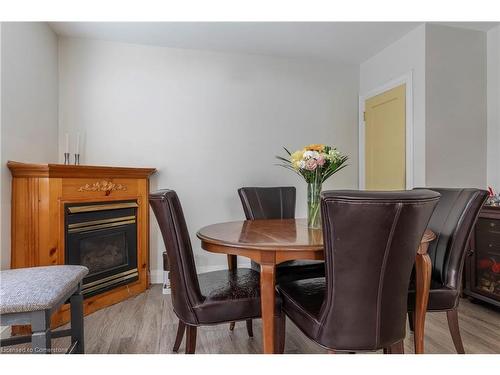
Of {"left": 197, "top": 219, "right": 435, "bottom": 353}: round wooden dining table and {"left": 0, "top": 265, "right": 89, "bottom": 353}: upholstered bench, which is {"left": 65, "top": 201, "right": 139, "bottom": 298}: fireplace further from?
{"left": 197, "top": 219, "right": 435, "bottom": 353}: round wooden dining table

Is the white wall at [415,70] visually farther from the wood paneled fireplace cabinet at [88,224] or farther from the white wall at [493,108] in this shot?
the wood paneled fireplace cabinet at [88,224]

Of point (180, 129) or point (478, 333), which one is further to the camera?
point (180, 129)

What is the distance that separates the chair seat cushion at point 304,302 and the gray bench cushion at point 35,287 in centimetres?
102

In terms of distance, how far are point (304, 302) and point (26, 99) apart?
241 centimetres

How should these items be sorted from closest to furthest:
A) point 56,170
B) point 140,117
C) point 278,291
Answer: point 278,291, point 56,170, point 140,117

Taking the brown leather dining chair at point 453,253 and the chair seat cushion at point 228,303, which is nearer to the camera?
the chair seat cushion at point 228,303

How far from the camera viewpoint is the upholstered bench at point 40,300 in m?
1.33

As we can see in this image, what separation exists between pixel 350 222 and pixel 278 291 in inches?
28.3

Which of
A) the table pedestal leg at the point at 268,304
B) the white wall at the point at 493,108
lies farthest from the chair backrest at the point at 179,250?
the white wall at the point at 493,108

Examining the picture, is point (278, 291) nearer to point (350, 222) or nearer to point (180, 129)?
point (350, 222)

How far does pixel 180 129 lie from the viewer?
11.2ft

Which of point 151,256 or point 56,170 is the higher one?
point 56,170

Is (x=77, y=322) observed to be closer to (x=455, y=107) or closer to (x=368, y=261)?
(x=368, y=261)
